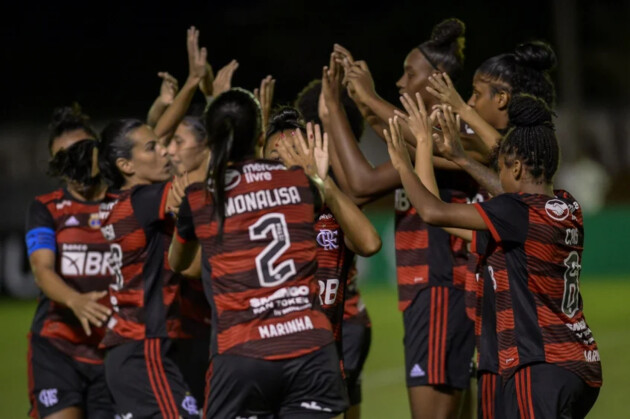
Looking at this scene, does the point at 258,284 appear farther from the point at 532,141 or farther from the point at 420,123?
the point at 532,141

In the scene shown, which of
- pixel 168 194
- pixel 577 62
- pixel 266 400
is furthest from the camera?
pixel 577 62

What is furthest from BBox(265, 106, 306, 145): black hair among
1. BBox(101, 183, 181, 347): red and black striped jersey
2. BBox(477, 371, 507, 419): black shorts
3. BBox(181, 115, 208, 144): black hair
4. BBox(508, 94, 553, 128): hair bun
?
BBox(477, 371, 507, 419): black shorts

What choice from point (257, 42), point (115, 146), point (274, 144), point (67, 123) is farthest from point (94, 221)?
point (257, 42)

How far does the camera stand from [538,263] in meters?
4.87

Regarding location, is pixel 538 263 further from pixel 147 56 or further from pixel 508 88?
pixel 147 56

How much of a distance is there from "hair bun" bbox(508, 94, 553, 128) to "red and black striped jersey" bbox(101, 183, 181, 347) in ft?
6.23

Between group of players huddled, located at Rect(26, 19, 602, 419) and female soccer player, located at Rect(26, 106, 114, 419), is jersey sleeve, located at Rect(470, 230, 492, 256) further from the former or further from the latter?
female soccer player, located at Rect(26, 106, 114, 419)

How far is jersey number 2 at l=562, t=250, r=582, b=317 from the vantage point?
490cm

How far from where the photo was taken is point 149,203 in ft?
18.6

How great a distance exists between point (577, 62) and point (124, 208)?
23.9 m

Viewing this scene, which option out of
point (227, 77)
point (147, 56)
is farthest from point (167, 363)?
point (147, 56)

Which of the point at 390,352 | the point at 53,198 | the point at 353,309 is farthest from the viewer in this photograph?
the point at 390,352

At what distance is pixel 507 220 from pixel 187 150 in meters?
2.64

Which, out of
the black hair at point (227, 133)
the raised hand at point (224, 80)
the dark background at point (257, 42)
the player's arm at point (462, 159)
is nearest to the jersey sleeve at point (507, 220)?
the player's arm at point (462, 159)
